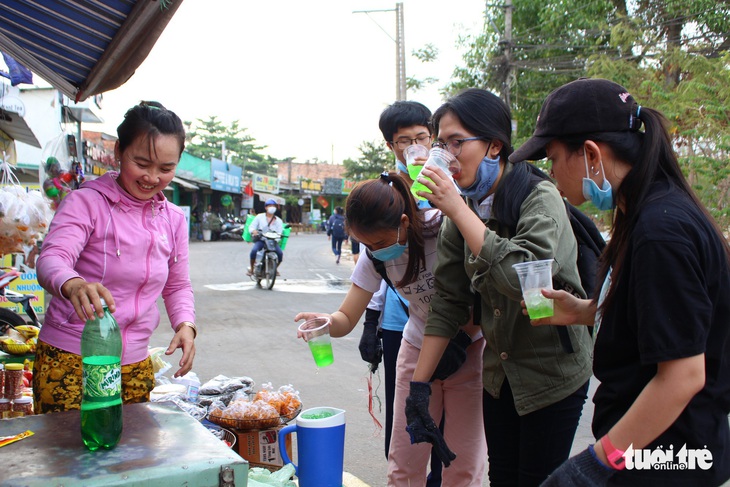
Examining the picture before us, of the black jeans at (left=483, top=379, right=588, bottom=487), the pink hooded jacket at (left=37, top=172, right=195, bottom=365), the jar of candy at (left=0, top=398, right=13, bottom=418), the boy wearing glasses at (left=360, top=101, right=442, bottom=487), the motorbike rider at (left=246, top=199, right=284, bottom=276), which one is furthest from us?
the motorbike rider at (left=246, top=199, right=284, bottom=276)

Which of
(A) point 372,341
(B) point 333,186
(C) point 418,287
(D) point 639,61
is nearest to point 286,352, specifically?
(A) point 372,341

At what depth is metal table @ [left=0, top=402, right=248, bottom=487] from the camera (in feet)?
5.06

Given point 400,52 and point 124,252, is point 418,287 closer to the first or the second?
point 124,252

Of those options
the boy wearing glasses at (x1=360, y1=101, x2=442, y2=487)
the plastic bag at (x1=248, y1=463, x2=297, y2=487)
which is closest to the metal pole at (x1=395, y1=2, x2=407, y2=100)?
the boy wearing glasses at (x1=360, y1=101, x2=442, y2=487)

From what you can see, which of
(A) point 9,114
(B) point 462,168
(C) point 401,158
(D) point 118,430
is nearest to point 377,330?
(C) point 401,158

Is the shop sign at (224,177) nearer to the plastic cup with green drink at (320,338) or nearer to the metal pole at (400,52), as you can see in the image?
the metal pole at (400,52)

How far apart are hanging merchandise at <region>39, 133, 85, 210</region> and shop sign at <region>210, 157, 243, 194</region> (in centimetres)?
3030

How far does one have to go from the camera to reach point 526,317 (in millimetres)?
2047

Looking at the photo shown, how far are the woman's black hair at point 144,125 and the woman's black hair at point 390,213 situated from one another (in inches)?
30.7

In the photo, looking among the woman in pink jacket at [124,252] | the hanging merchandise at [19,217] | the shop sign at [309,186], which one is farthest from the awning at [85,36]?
the shop sign at [309,186]

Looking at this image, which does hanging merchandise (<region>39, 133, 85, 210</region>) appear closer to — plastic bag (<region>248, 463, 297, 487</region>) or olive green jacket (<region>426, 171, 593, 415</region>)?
plastic bag (<region>248, 463, 297, 487</region>)

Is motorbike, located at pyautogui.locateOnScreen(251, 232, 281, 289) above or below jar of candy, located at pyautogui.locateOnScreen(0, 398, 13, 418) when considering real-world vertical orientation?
above

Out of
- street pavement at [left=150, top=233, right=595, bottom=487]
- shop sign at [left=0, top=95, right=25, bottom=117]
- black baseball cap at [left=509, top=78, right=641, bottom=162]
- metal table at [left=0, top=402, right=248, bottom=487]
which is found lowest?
street pavement at [left=150, top=233, right=595, bottom=487]

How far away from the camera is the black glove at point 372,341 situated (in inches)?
124
